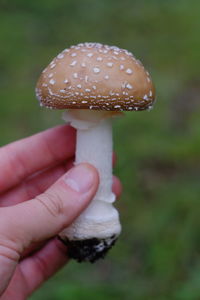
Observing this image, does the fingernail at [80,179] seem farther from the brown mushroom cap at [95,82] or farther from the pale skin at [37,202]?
the brown mushroom cap at [95,82]

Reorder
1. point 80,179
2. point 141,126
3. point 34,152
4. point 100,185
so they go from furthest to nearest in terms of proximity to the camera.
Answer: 1. point 141,126
2. point 34,152
3. point 100,185
4. point 80,179

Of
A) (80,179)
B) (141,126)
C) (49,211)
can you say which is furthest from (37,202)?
(141,126)

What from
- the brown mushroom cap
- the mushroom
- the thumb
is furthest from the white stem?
the brown mushroom cap

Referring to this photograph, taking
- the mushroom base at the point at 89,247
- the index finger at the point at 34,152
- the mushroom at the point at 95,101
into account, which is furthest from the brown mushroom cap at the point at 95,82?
the mushroom base at the point at 89,247

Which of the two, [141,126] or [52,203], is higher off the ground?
[52,203]

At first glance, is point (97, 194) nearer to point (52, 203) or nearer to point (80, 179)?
point (80, 179)

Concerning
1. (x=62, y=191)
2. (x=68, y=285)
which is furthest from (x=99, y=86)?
(x=68, y=285)
